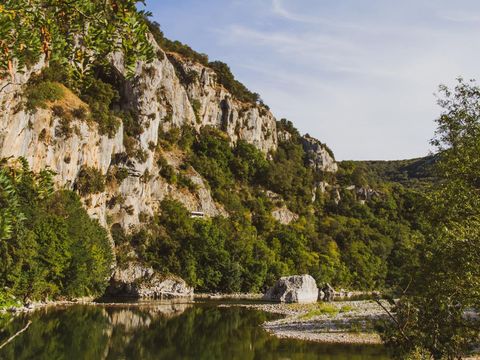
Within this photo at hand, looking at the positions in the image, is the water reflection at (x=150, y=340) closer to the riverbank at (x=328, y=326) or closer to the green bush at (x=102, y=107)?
the riverbank at (x=328, y=326)

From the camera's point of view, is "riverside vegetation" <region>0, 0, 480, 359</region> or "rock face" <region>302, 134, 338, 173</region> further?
"rock face" <region>302, 134, 338, 173</region>

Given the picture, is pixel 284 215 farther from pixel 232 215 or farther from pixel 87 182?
pixel 87 182

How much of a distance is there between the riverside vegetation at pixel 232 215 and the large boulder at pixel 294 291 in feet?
45.4

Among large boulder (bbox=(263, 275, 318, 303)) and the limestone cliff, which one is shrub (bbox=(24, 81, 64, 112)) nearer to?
the limestone cliff

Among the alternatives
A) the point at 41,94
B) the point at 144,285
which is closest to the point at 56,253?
the point at 41,94

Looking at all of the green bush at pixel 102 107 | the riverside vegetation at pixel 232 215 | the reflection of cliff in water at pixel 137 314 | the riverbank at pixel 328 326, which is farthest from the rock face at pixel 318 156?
the reflection of cliff in water at pixel 137 314

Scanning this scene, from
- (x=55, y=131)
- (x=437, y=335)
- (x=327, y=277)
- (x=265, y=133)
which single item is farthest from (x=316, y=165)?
(x=437, y=335)

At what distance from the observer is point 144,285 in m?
76.9

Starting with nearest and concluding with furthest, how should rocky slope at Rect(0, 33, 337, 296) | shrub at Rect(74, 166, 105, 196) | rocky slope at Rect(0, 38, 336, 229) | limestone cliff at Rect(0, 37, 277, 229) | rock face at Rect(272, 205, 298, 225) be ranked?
limestone cliff at Rect(0, 37, 277, 229) → rocky slope at Rect(0, 38, 336, 229) → rocky slope at Rect(0, 33, 337, 296) → shrub at Rect(74, 166, 105, 196) → rock face at Rect(272, 205, 298, 225)

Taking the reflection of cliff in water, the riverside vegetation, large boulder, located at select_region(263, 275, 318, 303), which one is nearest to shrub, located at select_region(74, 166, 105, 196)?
the riverside vegetation

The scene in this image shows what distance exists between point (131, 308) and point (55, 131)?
27.9 metres

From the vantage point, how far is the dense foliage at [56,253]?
4569cm

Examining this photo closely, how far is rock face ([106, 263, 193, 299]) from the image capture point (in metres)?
75.0

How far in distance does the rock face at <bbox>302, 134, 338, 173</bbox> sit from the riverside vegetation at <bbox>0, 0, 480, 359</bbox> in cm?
248
